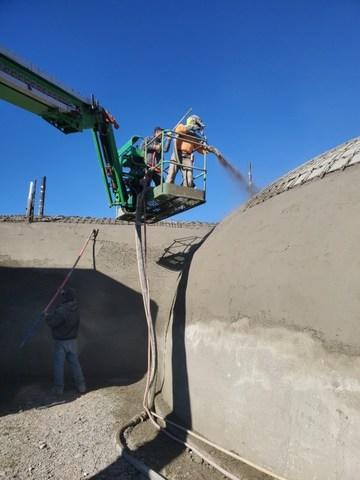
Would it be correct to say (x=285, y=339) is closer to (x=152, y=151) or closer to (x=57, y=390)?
(x=152, y=151)

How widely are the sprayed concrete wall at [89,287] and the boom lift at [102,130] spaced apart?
5.58 ft

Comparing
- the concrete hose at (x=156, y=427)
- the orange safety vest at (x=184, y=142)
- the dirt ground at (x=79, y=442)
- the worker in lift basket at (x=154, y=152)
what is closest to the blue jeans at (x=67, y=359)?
the dirt ground at (x=79, y=442)

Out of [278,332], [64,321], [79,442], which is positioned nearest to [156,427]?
[79,442]

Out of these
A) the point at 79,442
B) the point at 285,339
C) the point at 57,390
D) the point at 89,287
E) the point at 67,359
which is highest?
the point at 89,287

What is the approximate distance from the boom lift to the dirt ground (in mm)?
3497

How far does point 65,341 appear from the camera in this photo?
25.8ft

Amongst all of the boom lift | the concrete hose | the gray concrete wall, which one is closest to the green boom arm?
the boom lift

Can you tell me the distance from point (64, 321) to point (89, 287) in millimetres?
1716

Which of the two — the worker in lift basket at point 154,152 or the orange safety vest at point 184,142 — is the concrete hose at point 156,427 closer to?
the worker in lift basket at point 154,152

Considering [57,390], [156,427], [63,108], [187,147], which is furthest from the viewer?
[57,390]

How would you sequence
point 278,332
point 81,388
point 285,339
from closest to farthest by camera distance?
1. point 285,339
2. point 278,332
3. point 81,388

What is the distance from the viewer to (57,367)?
25.3ft

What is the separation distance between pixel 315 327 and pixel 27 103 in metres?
5.22

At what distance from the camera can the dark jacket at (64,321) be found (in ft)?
25.4
